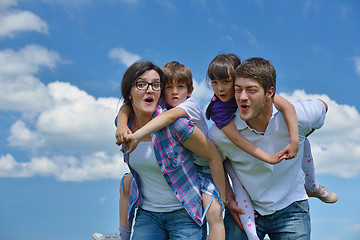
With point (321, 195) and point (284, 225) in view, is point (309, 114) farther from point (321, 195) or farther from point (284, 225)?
point (321, 195)

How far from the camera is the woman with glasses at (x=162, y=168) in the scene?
369cm

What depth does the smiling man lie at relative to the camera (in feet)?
12.2

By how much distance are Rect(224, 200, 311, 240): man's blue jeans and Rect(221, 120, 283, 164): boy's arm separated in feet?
2.00

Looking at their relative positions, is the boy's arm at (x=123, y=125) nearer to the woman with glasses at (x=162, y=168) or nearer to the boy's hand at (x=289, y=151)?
the woman with glasses at (x=162, y=168)

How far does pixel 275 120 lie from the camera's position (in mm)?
3854

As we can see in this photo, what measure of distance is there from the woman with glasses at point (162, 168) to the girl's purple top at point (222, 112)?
25 centimetres

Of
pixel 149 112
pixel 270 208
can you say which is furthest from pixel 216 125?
pixel 270 208

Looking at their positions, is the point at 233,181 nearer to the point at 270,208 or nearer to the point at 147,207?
the point at 270,208

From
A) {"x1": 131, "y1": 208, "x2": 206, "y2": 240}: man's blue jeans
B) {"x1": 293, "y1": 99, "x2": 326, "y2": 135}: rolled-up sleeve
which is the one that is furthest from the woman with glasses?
{"x1": 293, "y1": 99, "x2": 326, "y2": 135}: rolled-up sleeve

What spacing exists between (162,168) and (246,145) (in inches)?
32.6

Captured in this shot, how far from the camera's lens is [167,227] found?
12.5ft

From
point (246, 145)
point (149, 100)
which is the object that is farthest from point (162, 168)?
point (246, 145)

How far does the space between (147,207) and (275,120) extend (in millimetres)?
1529

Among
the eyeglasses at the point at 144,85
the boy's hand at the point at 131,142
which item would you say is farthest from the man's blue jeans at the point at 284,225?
the eyeglasses at the point at 144,85
